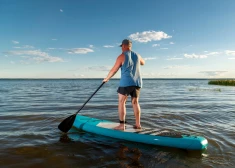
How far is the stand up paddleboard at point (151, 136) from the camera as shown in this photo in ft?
15.6

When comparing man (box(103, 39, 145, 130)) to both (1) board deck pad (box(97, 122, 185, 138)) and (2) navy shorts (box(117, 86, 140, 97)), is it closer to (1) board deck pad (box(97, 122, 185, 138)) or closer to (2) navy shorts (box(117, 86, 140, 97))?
(2) navy shorts (box(117, 86, 140, 97))

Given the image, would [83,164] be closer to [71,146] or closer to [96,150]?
[96,150]

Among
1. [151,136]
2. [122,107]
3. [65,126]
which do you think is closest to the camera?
[151,136]

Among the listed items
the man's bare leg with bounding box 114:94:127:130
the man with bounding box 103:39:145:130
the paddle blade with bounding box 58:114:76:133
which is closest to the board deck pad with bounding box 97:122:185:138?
the man's bare leg with bounding box 114:94:127:130

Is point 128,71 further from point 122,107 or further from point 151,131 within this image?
point 151,131

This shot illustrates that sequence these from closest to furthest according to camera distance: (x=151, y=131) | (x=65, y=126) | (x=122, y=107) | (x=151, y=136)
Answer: (x=151, y=136) < (x=151, y=131) < (x=122, y=107) < (x=65, y=126)

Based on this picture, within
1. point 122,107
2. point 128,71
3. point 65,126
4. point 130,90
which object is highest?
point 128,71

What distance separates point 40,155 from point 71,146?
833 millimetres

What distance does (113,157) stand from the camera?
14.7 feet

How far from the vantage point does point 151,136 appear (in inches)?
205

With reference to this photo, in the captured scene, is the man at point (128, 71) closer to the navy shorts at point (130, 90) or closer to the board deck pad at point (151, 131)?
the navy shorts at point (130, 90)

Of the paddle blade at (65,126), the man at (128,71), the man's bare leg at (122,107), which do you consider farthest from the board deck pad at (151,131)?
the paddle blade at (65,126)

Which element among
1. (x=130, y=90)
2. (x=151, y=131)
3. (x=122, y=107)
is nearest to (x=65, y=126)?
(x=122, y=107)

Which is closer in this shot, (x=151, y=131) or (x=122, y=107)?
(x=151, y=131)
